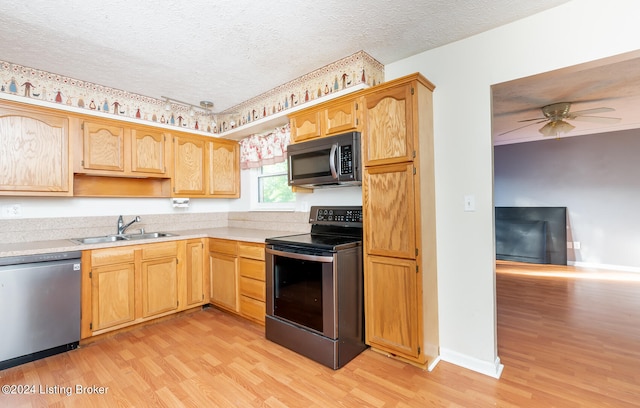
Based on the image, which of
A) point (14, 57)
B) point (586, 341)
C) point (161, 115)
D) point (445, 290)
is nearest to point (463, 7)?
point (445, 290)

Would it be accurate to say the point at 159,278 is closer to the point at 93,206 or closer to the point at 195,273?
the point at 195,273

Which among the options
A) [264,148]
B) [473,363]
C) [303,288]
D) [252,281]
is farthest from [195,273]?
[473,363]

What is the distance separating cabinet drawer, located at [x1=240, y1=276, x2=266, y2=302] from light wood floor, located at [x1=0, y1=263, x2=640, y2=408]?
0.33 m

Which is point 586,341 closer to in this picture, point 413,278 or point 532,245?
point 413,278

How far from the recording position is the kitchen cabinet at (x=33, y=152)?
2311 mm

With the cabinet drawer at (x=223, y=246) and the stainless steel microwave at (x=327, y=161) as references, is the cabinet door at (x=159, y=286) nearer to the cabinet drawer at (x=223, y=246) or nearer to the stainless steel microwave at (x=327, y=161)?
the cabinet drawer at (x=223, y=246)

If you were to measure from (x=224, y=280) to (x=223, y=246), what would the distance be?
36 cm

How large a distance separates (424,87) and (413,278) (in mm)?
1408

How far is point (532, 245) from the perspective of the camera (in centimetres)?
530

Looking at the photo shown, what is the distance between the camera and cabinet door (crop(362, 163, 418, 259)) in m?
2.02

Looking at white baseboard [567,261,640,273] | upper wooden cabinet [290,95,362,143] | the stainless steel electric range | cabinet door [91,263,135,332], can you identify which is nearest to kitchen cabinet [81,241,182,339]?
cabinet door [91,263,135,332]

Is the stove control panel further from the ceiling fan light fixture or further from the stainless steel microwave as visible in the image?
the ceiling fan light fixture

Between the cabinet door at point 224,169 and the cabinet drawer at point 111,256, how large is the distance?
4.07 feet

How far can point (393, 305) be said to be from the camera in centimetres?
211
